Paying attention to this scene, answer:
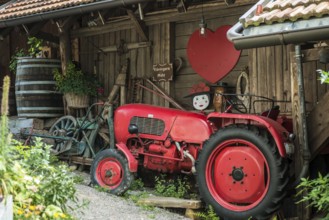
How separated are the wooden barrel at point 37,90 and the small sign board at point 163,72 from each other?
226 centimetres

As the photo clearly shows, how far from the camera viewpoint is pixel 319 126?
530cm

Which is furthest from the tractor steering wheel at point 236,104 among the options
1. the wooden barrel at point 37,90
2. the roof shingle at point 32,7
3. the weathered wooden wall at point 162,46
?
the wooden barrel at point 37,90

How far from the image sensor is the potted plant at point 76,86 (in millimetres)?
8797

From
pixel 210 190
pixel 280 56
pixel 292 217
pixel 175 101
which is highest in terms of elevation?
pixel 280 56

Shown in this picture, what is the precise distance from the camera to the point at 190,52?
310 inches

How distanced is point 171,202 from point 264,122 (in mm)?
1598

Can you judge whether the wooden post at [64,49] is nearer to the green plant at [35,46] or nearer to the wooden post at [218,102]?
the green plant at [35,46]

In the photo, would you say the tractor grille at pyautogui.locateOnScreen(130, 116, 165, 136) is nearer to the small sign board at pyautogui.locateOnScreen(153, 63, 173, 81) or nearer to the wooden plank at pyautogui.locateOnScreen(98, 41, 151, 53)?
the small sign board at pyautogui.locateOnScreen(153, 63, 173, 81)

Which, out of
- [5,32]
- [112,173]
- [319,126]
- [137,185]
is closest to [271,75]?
[319,126]

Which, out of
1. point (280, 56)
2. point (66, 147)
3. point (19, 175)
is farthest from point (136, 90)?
point (19, 175)

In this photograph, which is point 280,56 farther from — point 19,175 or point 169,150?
point 19,175

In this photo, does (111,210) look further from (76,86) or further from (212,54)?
(76,86)

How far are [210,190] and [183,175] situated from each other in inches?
58.7

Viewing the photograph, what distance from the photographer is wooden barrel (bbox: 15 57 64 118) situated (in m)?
9.22
